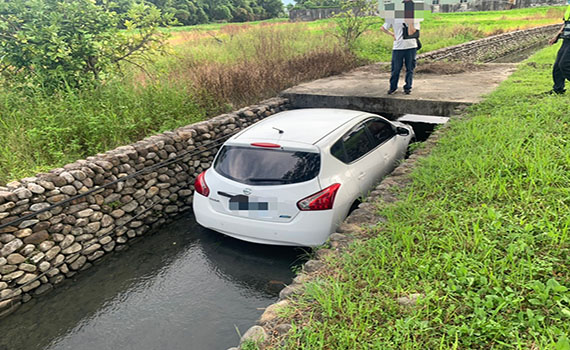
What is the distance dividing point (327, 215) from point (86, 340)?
2854mm

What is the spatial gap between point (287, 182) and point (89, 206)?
2.87 meters

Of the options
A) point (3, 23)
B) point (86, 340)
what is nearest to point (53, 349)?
point (86, 340)

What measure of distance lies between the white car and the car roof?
13mm

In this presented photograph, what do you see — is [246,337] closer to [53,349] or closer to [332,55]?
[53,349]

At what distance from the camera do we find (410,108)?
8469 mm

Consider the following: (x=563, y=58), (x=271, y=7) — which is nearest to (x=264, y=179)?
(x=563, y=58)

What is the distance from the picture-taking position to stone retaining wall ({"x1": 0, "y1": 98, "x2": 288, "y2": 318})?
4.32m

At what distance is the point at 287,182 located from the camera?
4266 mm

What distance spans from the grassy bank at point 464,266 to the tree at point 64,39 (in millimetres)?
6173

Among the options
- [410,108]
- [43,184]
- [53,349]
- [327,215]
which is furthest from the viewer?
[410,108]

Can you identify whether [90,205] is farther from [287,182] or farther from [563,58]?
[563,58]

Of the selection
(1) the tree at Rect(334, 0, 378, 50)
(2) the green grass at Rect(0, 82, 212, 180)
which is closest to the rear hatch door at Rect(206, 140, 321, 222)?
(2) the green grass at Rect(0, 82, 212, 180)

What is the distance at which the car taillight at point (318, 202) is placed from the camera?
13.7ft

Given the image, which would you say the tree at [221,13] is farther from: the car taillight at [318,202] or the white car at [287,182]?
the car taillight at [318,202]
